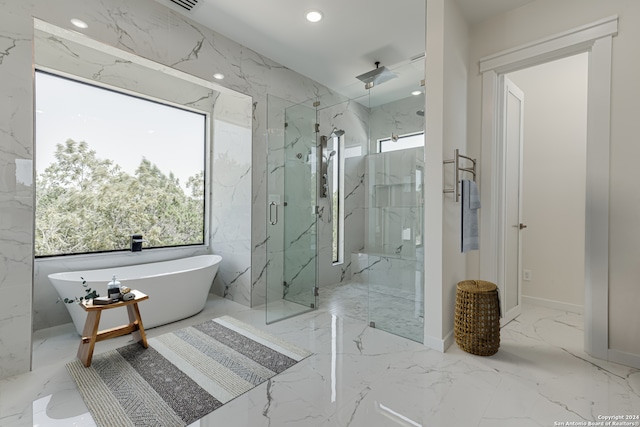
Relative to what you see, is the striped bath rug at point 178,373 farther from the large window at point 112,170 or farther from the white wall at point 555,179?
the white wall at point 555,179

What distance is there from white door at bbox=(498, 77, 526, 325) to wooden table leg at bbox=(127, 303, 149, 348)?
3094 mm

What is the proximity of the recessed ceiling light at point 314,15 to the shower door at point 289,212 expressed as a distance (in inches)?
35.3

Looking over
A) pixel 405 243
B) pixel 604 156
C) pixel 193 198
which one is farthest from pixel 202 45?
pixel 604 156

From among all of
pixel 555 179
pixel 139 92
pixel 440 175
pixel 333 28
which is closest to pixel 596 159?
pixel 440 175

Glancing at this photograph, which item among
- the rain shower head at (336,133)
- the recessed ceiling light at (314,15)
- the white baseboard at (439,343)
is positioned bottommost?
the white baseboard at (439,343)

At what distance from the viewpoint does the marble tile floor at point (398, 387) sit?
1529 mm

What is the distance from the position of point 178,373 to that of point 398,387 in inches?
56.7

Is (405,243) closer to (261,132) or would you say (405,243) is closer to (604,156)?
(604,156)

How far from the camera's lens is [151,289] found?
2.65 m

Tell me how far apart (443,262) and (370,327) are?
0.96m

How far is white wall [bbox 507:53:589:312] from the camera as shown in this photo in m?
3.13

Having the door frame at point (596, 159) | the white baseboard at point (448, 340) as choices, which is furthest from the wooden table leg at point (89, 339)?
the door frame at point (596, 159)

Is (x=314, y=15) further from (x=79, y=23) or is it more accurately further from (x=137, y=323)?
(x=137, y=323)

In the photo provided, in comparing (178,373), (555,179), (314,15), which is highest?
(314,15)
